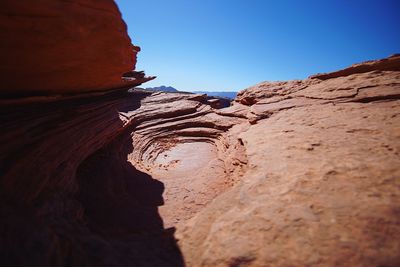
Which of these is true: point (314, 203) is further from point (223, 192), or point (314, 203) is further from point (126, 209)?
point (126, 209)

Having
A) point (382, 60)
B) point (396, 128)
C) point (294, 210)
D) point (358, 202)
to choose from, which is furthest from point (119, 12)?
point (382, 60)

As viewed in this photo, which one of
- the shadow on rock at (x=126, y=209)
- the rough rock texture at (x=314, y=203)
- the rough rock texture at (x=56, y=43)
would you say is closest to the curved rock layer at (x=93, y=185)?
the shadow on rock at (x=126, y=209)

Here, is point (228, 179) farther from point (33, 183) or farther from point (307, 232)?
point (33, 183)

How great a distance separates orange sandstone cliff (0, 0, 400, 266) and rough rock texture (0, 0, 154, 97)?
→ 30 mm

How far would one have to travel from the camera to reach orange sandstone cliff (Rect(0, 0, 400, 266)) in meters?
3.75

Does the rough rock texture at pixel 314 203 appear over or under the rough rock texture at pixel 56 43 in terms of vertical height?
under

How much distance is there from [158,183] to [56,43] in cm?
764

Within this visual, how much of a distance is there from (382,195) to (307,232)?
1610mm

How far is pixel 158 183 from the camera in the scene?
11.3 meters

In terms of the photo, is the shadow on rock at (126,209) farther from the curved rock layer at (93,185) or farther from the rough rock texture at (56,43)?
the rough rock texture at (56,43)

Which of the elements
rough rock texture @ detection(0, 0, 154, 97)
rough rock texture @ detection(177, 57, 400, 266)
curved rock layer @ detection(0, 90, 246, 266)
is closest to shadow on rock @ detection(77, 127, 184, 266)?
curved rock layer @ detection(0, 90, 246, 266)

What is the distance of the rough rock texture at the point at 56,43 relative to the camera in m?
4.23

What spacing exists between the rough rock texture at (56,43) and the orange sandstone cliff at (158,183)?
0.03m

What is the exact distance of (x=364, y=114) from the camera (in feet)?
27.4
